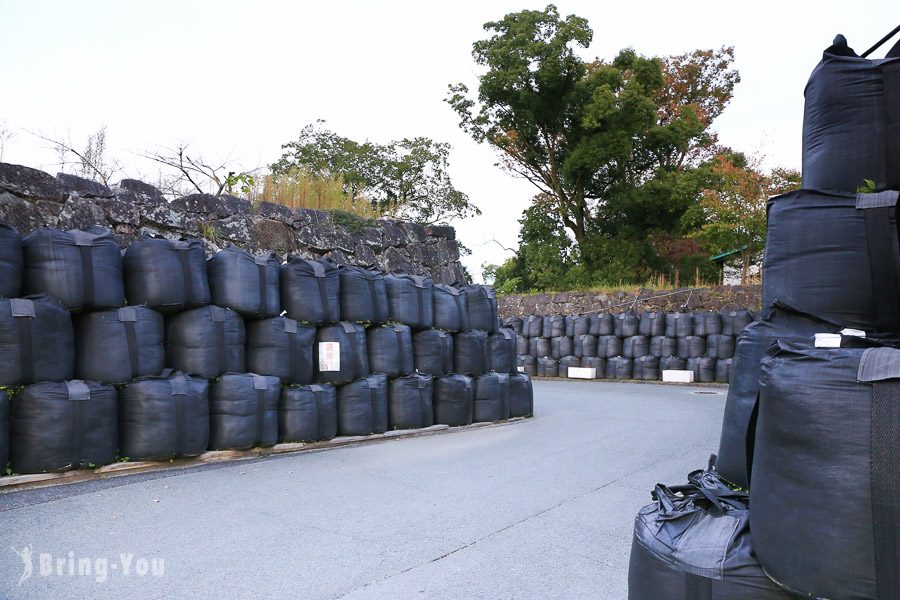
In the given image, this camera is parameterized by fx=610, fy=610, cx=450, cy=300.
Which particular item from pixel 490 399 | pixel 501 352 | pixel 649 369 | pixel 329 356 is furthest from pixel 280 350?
pixel 649 369

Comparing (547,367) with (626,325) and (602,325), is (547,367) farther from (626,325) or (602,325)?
(626,325)

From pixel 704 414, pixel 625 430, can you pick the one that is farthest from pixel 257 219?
pixel 704 414

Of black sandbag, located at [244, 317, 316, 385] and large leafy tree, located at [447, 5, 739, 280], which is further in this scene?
large leafy tree, located at [447, 5, 739, 280]

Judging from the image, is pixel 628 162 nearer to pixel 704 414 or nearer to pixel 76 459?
pixel 704 414

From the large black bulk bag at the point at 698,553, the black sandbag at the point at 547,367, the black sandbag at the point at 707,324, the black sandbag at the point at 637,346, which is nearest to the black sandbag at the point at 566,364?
the black sandbag at the point at 547,367

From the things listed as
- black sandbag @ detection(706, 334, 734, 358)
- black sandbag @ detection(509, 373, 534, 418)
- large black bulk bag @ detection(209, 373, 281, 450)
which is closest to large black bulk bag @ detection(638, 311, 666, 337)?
black sandbag @ detection(706, 334, 734, 358)

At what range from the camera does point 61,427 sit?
4379 millimetres

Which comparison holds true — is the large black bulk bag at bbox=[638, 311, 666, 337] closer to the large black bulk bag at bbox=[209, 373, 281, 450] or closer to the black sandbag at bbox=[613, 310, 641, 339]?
the black sandbag at bbox=[613, 310, 641, 339]

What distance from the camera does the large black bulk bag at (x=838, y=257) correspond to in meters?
2.19

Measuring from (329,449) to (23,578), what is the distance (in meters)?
3.45

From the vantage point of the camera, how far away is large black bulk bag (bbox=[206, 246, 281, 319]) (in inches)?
224

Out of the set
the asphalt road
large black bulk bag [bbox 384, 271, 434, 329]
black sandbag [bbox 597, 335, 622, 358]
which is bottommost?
the asphalt road

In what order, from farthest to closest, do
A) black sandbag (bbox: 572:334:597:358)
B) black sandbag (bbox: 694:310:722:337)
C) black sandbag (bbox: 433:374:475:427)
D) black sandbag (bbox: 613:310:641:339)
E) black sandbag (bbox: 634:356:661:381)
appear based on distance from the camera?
black sandbag (bbox: 572:334:597:358) → black sandbag (bbox: 613:310:641:339) → black sandbag (bbox: 634:356:661:381) → black sandbag (bbox: 694:310:722:337) → black sandbag (bbox: 433:374:475:427)

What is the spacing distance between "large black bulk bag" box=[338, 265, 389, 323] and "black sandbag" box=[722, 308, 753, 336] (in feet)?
34.4
